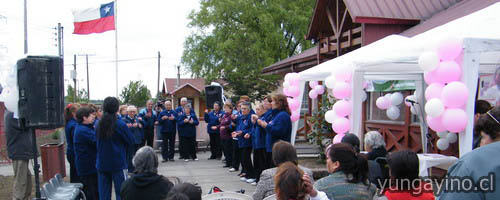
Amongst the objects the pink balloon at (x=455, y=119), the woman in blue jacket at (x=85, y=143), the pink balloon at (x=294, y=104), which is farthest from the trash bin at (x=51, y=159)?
the pink balloon at (x=455, y=119)

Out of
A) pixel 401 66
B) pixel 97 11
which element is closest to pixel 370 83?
pixel 401 66

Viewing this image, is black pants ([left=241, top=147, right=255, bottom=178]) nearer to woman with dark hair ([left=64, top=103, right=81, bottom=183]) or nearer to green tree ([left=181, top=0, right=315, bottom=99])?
woman with dark hair ([left=64, top=103, right=81, bottom=183])

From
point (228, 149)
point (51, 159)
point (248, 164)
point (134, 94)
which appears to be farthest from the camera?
point (134, 94)

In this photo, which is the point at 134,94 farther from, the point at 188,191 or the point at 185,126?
the point at 188,191

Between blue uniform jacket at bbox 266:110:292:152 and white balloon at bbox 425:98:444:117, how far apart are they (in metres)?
2.32

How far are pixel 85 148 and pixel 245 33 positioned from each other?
734 inches

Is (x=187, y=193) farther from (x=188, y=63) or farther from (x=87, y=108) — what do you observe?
(x=188, y=63)

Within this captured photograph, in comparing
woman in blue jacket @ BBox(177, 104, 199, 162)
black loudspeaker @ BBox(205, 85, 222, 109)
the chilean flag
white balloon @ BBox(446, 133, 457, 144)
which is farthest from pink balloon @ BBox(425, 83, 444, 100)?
the chilean flag

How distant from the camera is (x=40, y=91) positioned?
4.90 meters

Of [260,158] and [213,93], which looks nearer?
[260,158]

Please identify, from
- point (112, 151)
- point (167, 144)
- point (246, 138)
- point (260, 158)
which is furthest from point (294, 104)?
point (112, 151)

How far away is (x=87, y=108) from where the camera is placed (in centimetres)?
530

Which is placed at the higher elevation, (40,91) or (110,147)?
(40,91)

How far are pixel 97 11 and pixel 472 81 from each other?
35.6 ft
